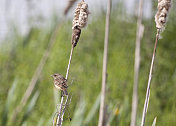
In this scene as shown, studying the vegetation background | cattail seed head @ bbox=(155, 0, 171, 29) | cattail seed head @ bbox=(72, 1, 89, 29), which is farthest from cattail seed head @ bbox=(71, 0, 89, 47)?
the vegetation background

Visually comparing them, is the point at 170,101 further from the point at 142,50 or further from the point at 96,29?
the point at 96,29

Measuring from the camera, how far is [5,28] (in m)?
3.62

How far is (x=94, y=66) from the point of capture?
10.4ft

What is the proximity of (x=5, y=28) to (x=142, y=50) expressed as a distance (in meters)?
1.45

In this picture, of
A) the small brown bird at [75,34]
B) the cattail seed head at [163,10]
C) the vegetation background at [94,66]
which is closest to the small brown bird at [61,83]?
the small brown bird at [75,34]

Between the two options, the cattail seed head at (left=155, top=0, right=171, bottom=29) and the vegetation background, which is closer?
the cattail seed head at (left=155, top=0, right=171, bottom=29)

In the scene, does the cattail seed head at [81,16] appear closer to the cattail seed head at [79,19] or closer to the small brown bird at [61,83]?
the cattail seed head at [79,19]

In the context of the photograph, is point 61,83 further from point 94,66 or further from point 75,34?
point 94,66

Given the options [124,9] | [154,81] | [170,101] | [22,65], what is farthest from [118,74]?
[124,9]

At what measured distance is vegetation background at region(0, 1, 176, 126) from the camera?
8.20 ft

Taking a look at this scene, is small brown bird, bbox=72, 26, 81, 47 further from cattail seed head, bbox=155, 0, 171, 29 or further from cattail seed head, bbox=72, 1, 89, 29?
cattail seed head, bbox=155, 0, 171, 29

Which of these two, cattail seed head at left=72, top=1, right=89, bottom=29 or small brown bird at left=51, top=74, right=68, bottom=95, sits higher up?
cattail seed head at left=72, top=1, right=89, bottom=29

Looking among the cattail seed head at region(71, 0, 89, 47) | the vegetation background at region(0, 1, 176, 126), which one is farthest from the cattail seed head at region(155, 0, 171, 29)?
the vegetation background at region(0, 1, 176, 126)

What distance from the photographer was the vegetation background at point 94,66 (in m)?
2.50
